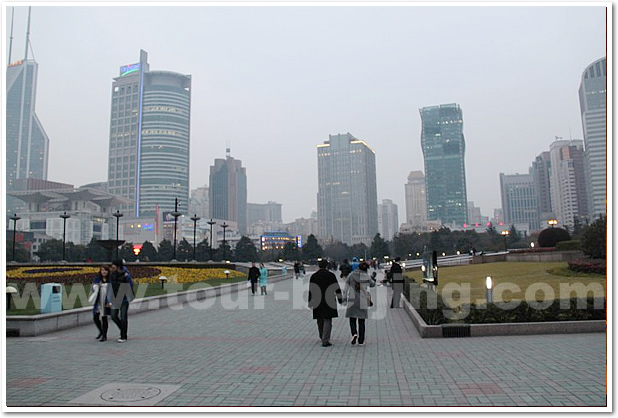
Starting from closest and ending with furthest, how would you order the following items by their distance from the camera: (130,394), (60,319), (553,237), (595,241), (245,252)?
(130,394), (60,319), (595,241), (553,237), (245,252)

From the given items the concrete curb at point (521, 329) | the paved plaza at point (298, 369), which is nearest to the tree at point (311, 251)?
the paved plaza at point (298, 369)

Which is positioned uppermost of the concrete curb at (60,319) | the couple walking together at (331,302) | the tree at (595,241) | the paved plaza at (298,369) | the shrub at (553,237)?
the shrub at (553,237)

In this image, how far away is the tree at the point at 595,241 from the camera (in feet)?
74.2

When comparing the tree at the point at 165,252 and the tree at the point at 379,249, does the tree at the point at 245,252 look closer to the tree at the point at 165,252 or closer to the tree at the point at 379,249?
the tree at the point at 165,252

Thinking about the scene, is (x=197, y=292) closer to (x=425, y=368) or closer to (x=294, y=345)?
(x=294, y=345)

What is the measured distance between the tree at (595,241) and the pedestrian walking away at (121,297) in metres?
20.7

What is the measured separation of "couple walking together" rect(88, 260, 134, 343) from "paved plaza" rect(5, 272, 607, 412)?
1.25ft

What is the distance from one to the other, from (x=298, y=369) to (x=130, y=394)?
94.7 inches

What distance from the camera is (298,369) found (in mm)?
7238

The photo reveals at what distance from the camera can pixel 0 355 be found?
15.3 feet

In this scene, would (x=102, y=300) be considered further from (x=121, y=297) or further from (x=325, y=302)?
(x=325, y=302)

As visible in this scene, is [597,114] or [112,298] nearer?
[597,114]

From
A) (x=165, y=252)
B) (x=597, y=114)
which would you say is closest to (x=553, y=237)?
(x=597, y=114)
